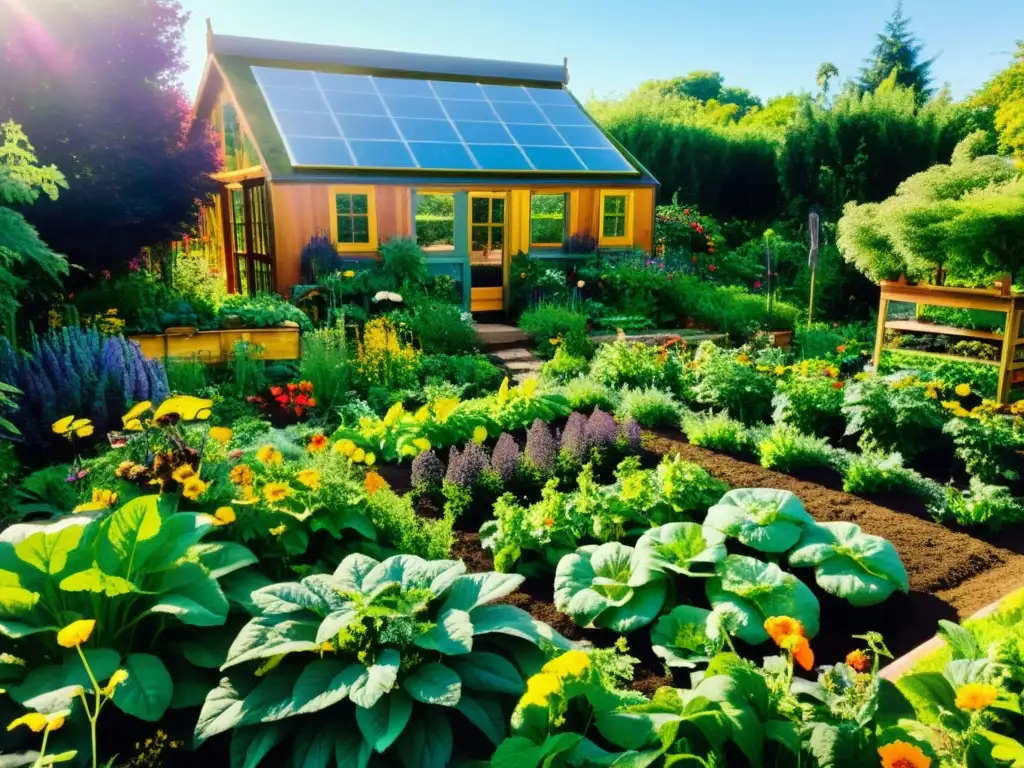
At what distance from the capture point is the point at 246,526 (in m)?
3.20

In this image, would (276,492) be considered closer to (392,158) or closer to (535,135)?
(392,158)

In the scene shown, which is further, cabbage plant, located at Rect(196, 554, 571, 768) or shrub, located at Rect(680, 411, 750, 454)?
shrub, located at Rect(680, 411, 750, 454)

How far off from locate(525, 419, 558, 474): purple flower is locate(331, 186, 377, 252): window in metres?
7.18

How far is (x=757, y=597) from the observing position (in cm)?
310

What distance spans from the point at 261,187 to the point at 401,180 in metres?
2.17

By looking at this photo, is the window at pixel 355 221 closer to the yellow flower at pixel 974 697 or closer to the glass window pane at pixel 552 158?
the glass window pane at pixel 552 158

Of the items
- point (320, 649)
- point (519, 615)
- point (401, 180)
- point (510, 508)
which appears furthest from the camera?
point (401, 180)

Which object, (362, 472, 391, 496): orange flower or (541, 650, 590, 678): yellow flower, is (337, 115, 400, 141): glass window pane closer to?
(362, 472, 391, 496): orange flower

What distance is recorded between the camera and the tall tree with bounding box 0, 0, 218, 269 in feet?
26.5

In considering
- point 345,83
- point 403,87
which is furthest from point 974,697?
point 403,87

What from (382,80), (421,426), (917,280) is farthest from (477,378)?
(382,80)

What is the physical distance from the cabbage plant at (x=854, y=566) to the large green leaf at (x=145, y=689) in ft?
8.28

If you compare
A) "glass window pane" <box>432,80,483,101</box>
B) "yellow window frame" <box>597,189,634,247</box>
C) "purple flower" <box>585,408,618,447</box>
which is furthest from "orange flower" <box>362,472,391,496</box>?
"glass window pane" <box>432,80,483,101</box>

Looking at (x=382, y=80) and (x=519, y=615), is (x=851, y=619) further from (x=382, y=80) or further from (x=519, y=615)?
(x=382, y=80)
